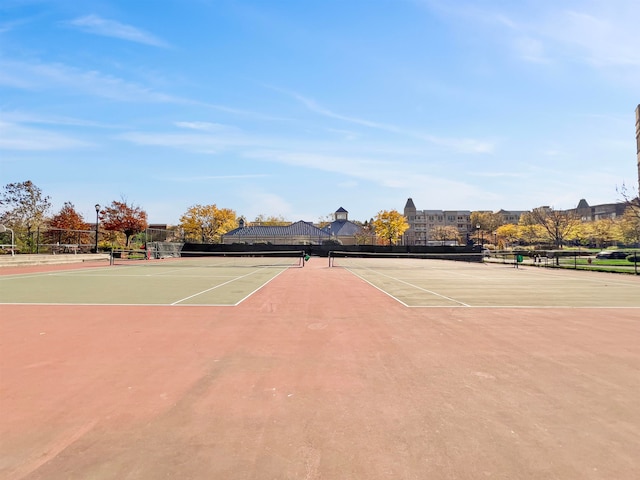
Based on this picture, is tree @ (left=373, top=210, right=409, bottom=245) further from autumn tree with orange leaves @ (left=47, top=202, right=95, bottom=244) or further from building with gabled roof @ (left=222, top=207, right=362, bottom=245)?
autumn tree with orange leaves @ (left=47, top=202, right=95, bottom=244)

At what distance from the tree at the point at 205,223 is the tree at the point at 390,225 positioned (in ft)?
112

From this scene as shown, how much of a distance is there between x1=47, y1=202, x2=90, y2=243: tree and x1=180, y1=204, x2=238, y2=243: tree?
31973 mm

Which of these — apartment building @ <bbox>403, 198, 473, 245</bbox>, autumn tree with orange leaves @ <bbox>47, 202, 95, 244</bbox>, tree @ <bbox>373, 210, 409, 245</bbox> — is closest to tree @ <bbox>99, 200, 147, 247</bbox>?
autumn tree with orange leaves @ <bbox>47, 202, 95, 244</bbox>

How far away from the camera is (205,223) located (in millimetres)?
83000

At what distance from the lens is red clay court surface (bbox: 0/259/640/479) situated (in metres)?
3.22

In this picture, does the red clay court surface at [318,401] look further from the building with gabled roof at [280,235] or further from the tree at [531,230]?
the tree at [531,230]

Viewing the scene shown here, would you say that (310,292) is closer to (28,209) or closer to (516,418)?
(516,418)

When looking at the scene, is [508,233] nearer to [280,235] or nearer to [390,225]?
[390,225]

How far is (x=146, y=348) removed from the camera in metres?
6.75

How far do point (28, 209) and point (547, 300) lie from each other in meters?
53.3

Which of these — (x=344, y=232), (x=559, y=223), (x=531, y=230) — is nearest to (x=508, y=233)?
(x=531, y=230)

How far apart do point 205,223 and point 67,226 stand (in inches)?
1432

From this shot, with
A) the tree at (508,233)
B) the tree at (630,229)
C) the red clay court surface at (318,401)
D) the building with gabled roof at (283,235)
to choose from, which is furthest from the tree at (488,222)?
the red clay court surface at (318,401)

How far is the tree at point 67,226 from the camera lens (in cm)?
4544
